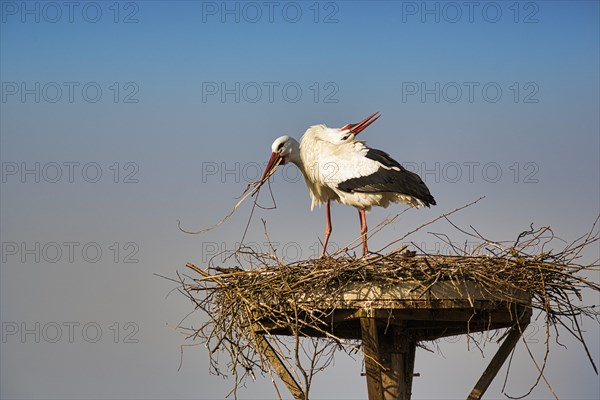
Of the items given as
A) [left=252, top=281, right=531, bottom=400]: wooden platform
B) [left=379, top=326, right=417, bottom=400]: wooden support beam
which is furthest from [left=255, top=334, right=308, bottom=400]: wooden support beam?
[left=379, top=326, right=417, bottom=400]: wooden support beam

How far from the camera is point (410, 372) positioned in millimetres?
6363

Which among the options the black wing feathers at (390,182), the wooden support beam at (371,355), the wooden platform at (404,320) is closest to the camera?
the wooden platform at (404,320)

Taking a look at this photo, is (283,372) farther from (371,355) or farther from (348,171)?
(348,171)

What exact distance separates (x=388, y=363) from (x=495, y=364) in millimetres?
702

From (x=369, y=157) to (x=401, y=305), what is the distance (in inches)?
70.3

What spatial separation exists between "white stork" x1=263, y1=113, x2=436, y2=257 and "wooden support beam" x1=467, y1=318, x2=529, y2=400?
46.0 inches

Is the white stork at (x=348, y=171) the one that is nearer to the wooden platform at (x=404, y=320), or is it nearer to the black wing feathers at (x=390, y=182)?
the black wing feathers at (x=390, y=182)

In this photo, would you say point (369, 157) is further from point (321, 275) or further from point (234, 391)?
point (234, 391)

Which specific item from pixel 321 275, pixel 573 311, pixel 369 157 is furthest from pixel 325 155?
pixel 573 311

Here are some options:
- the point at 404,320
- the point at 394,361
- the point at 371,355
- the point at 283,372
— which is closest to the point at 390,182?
the point at 404,320

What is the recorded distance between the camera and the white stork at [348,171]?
6836mm

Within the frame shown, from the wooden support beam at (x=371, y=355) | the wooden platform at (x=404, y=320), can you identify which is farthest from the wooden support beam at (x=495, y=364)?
the wooden support beam at (x=371, y=355)

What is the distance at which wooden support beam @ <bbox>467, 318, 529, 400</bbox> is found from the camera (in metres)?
6.04

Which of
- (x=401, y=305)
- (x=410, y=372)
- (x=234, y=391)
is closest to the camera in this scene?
(x=401, y=305)
